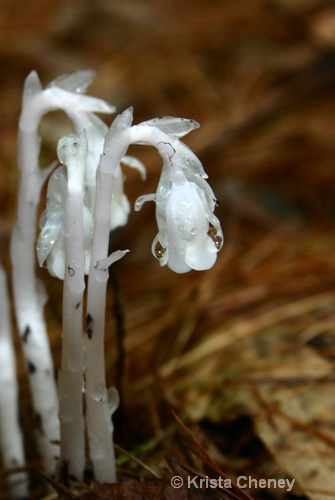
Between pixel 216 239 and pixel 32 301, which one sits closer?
pixel 216 239

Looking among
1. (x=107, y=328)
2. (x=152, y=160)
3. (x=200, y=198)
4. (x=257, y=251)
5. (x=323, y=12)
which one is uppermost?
(x=323, y=12)

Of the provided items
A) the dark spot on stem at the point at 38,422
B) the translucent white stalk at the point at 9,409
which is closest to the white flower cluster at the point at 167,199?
the translucent white stalk at the point at 9,409

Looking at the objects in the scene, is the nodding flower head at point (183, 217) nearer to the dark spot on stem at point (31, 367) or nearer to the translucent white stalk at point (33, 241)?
the translucent white stalk at point (33, 241)

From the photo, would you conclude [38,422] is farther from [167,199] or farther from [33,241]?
[167,199]

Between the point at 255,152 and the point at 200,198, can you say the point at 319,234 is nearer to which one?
the point at 255,152

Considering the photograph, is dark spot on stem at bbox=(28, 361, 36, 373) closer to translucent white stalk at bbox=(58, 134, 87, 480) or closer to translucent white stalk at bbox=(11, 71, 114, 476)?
A: translucent white stalk at bbox=(11, 71, 114, 476)

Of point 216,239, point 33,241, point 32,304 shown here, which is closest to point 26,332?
point 32,304

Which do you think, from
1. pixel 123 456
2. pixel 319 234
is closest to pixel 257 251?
pixel 319 234
